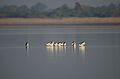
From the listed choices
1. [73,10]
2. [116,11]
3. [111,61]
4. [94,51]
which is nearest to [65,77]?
[111,61]

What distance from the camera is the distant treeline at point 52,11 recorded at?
4294 centimetres

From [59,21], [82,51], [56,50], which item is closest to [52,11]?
[59,21]

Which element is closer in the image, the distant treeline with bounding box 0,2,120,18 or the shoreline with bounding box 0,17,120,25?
the shoreline with bounding box 0,17,120,25

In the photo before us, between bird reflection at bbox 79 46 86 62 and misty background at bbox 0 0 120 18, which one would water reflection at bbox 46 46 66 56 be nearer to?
bird reflection at bbox 79 46 86 62

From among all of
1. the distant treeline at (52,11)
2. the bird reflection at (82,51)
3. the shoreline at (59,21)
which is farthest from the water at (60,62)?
the distant treeline at (52,11)

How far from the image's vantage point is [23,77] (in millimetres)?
11609

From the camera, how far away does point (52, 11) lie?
44.6 metres

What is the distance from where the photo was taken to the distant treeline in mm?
42938

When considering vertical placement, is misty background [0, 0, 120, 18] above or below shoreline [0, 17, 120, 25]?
above

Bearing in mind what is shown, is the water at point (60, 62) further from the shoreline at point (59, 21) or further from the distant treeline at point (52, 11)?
the distant treeline at point (52, 11)

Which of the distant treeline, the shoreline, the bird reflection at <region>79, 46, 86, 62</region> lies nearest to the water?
the bird reflection at <region>79, 46, 86, 62</region>

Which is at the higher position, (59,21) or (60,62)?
(59,21)

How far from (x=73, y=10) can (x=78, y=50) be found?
88.3 ft

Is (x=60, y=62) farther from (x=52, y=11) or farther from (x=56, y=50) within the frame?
(x=52, y=11)
